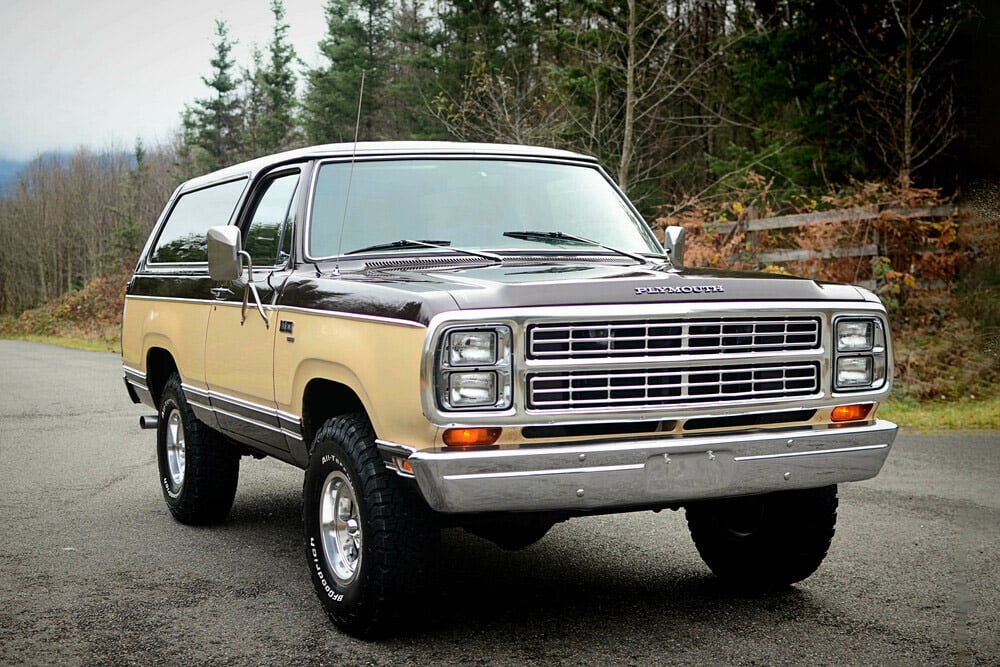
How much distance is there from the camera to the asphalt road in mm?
4141

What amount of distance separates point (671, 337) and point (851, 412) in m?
0.95

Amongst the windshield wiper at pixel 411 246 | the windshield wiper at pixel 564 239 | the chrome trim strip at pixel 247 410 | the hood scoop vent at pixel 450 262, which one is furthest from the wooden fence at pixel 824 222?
the chrome trim strip at pixel 247 410

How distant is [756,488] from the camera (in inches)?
162

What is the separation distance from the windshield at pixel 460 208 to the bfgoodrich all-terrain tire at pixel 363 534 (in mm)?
1120

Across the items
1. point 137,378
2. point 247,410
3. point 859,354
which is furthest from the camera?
point 137,378

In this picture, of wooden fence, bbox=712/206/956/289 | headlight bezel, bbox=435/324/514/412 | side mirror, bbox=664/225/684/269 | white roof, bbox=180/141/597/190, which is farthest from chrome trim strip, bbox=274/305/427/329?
wooden fence, bbox=712/206/956/289

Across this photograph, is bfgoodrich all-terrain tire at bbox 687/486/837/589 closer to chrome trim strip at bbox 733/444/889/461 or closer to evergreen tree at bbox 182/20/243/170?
chrome trim strip at bbox 733/444/889/461

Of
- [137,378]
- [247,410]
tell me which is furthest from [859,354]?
[137,378]

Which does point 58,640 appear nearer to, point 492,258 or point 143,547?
point 143,547

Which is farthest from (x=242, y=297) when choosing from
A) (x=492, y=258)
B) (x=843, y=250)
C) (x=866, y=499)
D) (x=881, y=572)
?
(x=843, y=250)

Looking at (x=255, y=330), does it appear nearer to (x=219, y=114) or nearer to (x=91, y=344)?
(x=91, y=344)

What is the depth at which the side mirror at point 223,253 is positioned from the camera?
5.14 metres

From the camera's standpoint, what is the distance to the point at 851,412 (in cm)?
445

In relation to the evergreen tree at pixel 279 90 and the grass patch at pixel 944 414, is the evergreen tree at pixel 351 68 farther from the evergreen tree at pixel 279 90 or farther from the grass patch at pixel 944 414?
the grass patch at pixel 944 414
